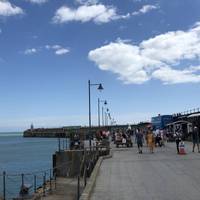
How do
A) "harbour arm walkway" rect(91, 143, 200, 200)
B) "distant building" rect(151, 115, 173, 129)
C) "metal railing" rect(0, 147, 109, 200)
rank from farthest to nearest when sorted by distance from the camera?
"distant building" rect(151, 115, 173, 129), "metal railing" rect(0, 147, 109, 200), "harbour arm walkway" rect(91, 143, 200, 200)

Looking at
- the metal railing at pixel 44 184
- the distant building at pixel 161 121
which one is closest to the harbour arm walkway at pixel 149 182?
the metal railing at pixel 44 184

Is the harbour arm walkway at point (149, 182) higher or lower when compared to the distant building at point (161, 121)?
lower

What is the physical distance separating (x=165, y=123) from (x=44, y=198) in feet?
147

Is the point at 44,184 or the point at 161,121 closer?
the point at 44,184

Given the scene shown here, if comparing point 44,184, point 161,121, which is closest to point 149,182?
point 44,184

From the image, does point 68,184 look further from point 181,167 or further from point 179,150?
point 181,167

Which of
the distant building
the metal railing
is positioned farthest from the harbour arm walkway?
the distant building

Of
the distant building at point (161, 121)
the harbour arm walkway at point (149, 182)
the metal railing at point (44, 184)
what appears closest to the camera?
the harbour arm walkway at point (149, 182)

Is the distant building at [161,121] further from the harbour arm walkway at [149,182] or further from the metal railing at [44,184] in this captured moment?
the harbour arm walkway at [149,182]

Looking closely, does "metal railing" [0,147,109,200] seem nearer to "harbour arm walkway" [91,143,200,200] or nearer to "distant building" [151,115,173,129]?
"harbour arm walkway" [91,143,200,200]

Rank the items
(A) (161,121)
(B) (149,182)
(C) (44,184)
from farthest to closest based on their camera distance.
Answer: (A) (161,121)
(C) (44,184)
(B) (149,182)

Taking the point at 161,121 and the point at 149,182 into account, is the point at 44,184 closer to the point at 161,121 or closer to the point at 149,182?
the point at 149,182

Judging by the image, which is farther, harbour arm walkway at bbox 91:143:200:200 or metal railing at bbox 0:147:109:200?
metal railing at bbox 0:147:109:200

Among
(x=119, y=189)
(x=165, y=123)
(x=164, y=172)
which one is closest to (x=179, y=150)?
(x=164, y=172)
